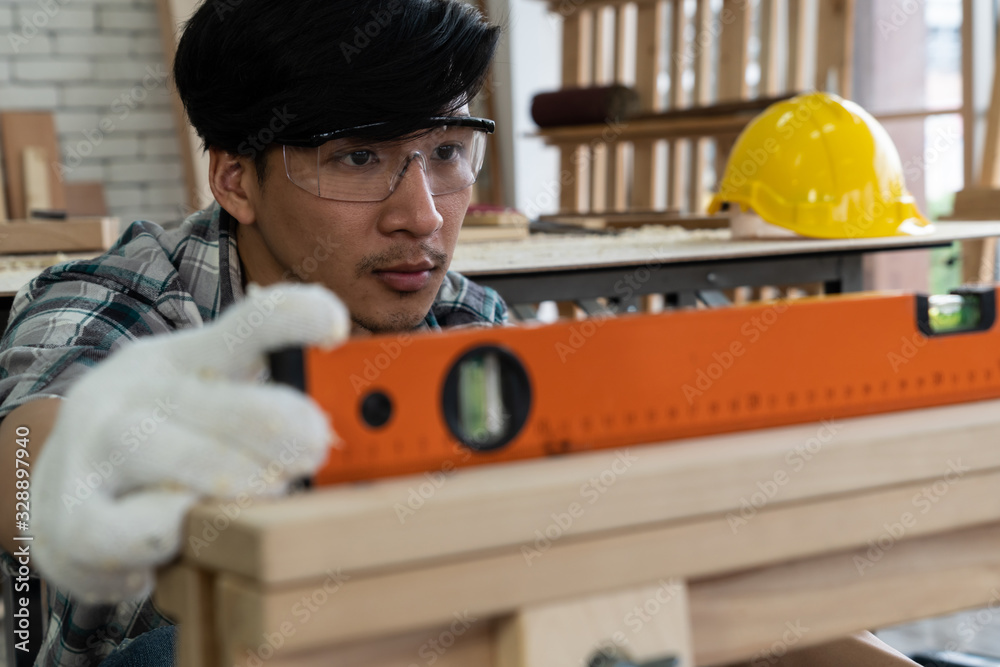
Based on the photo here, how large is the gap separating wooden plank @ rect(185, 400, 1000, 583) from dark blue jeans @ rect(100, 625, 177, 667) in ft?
2.06

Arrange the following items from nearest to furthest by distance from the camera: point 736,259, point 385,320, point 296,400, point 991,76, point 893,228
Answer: point 296,400 → point 385,320 → point 736,259 → point 893,228 → point 991,76

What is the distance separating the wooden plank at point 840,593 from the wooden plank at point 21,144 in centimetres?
528

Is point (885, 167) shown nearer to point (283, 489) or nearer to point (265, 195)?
point (265, 195)

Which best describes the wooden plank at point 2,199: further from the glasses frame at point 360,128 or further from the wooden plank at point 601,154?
the glasses frame at point 360,128

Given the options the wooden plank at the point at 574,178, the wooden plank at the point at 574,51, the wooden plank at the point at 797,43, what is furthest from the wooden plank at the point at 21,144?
the wooden plank at the point at 797,43

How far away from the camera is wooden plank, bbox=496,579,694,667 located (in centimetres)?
57

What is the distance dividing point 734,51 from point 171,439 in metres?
4.83

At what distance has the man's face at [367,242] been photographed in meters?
1.45

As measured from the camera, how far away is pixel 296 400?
0.57m

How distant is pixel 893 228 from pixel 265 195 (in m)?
1.88

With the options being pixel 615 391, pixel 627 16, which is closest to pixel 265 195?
pixel 615 391

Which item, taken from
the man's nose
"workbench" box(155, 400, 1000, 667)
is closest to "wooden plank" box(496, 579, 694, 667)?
"workbench" box(155, 400, 1000, 667)

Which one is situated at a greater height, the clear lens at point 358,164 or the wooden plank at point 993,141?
the wooden plank at point 993,141

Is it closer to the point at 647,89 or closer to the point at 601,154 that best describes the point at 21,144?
the point at 601,154
